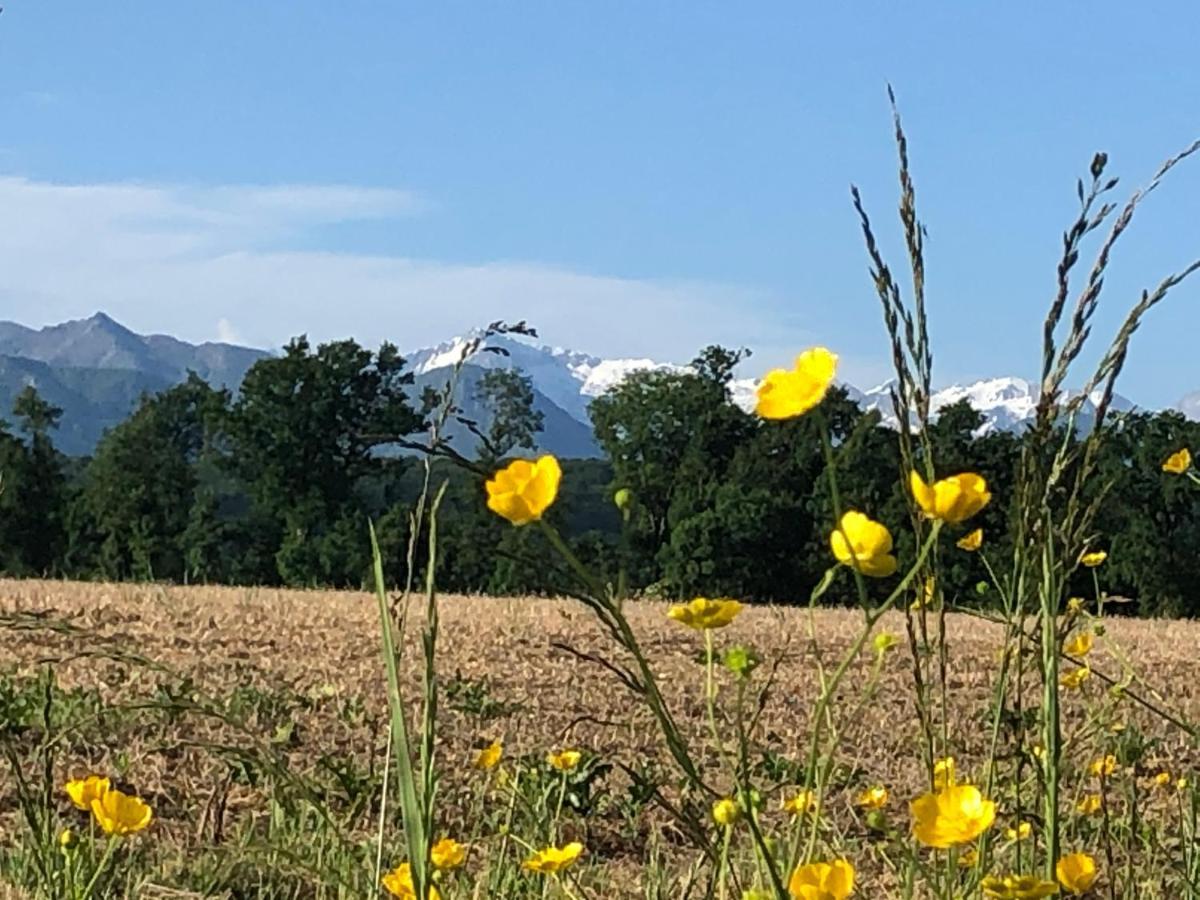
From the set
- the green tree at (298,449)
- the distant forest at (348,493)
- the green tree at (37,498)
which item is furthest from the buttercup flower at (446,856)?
the green tree at (37,498)

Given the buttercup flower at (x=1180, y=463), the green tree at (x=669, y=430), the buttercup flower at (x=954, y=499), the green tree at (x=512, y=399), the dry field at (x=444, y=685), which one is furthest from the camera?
the green tree at (x=512, y=399)

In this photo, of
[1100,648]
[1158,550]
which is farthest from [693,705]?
[1158,550]

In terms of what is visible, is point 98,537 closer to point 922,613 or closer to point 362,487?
point 362,487

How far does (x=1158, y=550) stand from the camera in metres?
38.1

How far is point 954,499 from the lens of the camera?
1.21 meters

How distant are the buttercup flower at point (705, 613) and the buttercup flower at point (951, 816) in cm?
21

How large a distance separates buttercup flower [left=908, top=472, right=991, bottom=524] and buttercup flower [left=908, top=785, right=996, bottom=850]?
24 cm

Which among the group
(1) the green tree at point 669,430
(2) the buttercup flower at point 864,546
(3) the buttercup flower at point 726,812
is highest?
(1) the green tree at point 669,430

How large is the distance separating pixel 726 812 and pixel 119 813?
92 cm

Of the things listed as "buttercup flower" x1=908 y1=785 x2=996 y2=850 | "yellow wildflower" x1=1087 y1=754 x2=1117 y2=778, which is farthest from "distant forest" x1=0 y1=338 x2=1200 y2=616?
"buttercup flower" x1=908 y1=785 x2=996 y2=850

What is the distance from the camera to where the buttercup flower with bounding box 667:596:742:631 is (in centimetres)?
131

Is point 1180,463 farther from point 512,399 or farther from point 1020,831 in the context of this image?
point 512,399

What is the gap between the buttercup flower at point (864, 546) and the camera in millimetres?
1159

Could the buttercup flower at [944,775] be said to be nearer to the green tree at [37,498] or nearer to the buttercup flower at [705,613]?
the buttercup flower at [705,613]
